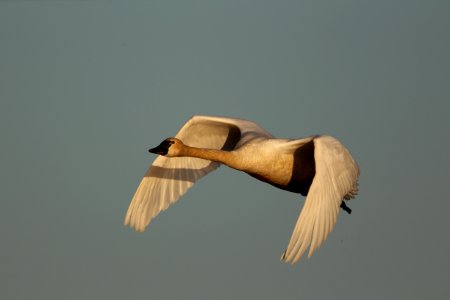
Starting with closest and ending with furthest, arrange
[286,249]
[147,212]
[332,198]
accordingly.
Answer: [286,249] → [332,198] → [147,212]

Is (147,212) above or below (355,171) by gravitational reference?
below

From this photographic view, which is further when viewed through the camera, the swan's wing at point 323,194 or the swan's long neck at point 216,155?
the swan's long neck at point 216,155

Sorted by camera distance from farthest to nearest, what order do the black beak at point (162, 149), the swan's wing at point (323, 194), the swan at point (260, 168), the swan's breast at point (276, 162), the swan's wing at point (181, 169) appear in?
the swan's wing at point (181, 169)
the black beak at point (162, 149)
the swan's breast at point (276, 162)
the swan at point (260, 168)
the swan's wing at point (323, 194)

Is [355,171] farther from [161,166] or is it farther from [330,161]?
[161,166]

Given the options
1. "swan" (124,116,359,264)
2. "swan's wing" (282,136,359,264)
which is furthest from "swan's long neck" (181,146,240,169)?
"swan's wing" (282,136,359,264)

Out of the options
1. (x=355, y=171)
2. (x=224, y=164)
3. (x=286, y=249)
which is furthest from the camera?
(x=224, y=164)

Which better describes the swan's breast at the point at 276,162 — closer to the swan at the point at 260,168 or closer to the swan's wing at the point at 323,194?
the swan at the point at 260,168

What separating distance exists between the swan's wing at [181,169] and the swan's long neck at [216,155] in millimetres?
1152

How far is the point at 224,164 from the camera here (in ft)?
60.0

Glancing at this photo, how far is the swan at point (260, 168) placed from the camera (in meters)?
15.5

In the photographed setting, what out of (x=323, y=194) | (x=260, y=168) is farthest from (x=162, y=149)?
(x=323, y=194)

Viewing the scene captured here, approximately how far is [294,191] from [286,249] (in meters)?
4.08

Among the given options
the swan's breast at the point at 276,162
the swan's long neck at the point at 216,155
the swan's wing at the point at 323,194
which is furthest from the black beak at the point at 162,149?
the swan's wing at the point at 323,194

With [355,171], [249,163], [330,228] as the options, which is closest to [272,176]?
[249,163]
